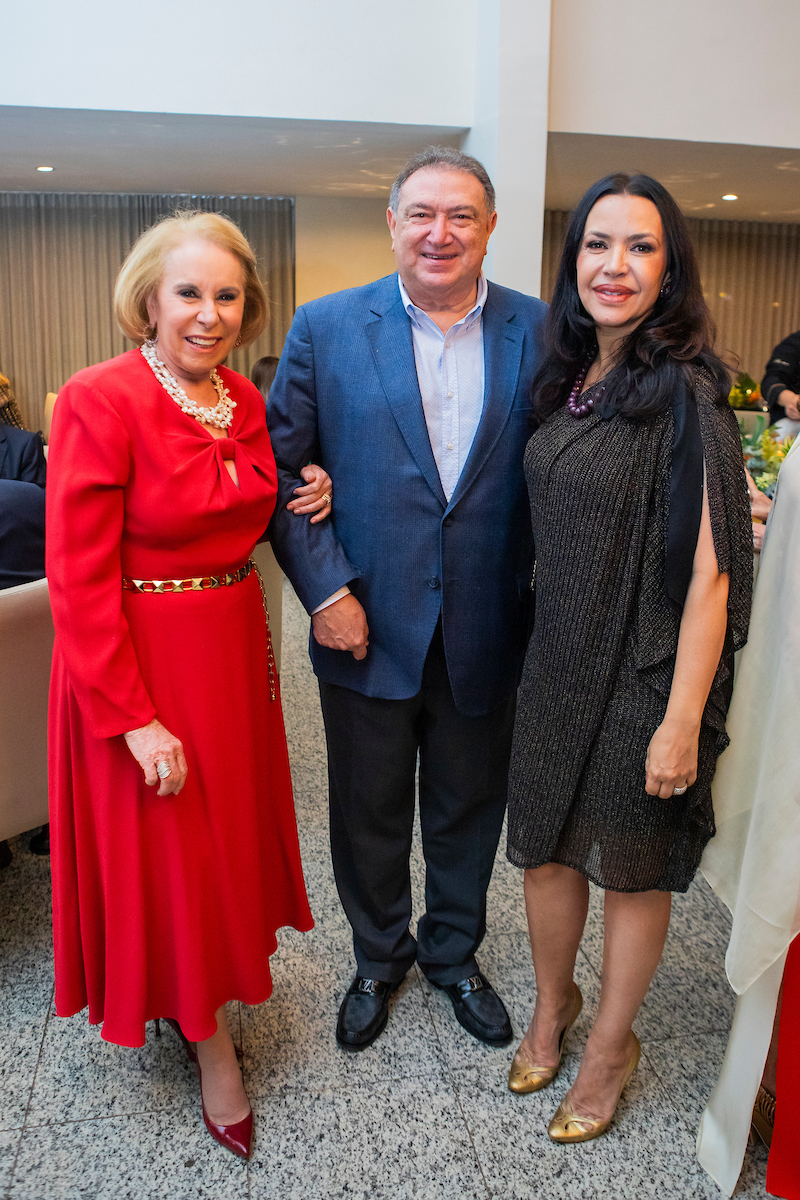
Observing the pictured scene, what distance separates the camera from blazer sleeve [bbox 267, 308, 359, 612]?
166 cm

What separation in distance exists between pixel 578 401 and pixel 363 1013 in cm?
137

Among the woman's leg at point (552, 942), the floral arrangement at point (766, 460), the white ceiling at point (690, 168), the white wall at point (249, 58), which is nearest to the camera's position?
the woman's leg at point (552, 942)

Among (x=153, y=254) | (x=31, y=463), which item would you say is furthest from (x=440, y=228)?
(x=31, y=463)

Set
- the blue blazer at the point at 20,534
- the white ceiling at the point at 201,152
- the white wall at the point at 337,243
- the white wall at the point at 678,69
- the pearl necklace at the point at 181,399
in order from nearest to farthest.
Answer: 1. the pearl necklace at the point at 181,399
2. the blue blazer at the point at 20,534
3. the white wall at the point at 678,69
4. the white ceiling at the point at 201,152
5. the white wall at the point at 337,243

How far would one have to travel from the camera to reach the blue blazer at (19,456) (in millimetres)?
3164

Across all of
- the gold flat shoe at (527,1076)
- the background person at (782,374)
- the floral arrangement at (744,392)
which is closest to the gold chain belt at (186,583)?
the gold flat shoe at (527,1076)

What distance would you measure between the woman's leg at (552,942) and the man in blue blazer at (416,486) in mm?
152

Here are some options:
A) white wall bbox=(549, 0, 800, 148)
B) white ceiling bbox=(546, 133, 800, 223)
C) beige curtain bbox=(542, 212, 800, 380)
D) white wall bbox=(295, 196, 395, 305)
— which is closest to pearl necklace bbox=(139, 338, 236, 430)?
white wall bbox=(549, 0, 800, 148)

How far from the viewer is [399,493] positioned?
1.64 m

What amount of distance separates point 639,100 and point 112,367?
17.3 ft

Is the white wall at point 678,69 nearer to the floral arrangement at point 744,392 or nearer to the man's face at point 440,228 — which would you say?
the floral arrangement at point 744,392

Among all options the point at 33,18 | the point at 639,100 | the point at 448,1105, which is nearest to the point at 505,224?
the point at 639,100

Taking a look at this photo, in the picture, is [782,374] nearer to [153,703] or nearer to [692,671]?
[692,671]

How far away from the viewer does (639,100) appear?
212 inches
